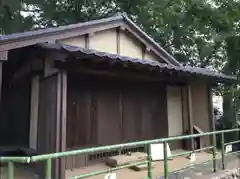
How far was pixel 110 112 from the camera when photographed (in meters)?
6.72

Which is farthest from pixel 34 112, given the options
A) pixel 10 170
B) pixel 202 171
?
pixel 10 170

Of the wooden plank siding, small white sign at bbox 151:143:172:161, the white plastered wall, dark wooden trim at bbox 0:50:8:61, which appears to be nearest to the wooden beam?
the wooden plank siding

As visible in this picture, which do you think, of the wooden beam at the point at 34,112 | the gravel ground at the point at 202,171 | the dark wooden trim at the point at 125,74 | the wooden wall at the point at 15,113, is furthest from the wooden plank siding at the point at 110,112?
the gravel ground at the point at 202,171

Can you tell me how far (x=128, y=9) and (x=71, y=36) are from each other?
9215 millimetres

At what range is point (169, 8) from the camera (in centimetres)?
1352

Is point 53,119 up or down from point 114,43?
down

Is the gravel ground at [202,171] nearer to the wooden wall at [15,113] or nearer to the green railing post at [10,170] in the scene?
the green railing post at [10,170]

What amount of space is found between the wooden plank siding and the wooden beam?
1.05 m

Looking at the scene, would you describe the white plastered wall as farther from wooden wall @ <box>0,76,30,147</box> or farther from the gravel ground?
the gravel ground

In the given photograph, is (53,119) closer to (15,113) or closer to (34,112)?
(34,112)

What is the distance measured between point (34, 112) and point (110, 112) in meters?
1.91

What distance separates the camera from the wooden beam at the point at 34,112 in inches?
257

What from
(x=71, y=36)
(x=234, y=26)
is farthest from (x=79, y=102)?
(x=234, y=26)

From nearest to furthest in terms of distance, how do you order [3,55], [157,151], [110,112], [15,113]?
1. [3,55]
2. [157,151]
3. [110,112]
4. [15,113]
